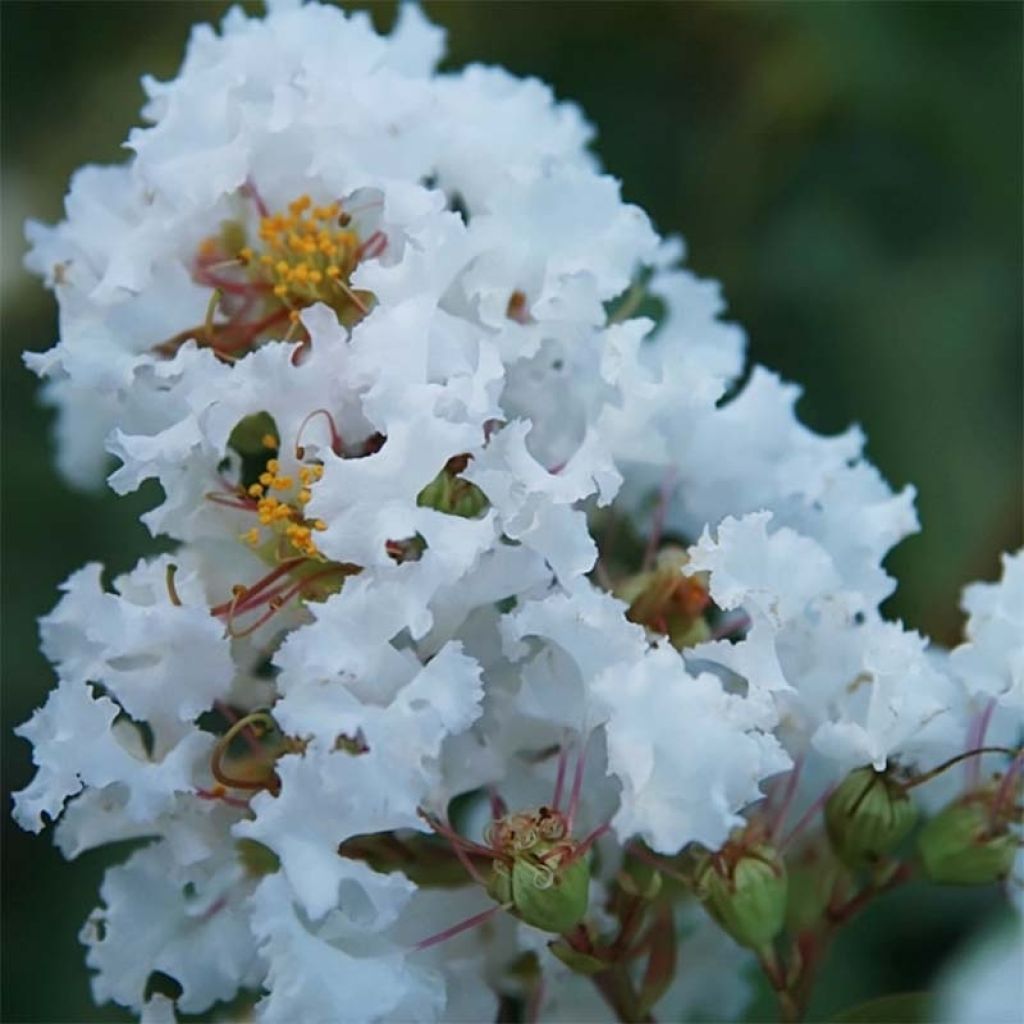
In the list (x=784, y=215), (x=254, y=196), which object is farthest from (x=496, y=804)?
(x=784, y=215)

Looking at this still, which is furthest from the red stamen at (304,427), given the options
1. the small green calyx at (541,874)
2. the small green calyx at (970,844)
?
the small green calyx at (970,844)

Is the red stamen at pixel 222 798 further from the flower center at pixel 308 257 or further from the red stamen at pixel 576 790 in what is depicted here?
the flower center at pixel 308 257

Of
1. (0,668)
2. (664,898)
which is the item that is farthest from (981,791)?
(0,668)

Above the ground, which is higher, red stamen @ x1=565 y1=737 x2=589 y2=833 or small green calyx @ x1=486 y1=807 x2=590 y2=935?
red stamen @ x1=565 y1=737 x2=589 y2=833

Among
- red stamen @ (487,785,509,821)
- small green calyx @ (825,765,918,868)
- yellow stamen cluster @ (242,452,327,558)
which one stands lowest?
small green calyx @ (825,765,918,868)

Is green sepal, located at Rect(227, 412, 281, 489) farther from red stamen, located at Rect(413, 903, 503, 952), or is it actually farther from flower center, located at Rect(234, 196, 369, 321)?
red stamen, located at Rect(413, 903, 503, 952)

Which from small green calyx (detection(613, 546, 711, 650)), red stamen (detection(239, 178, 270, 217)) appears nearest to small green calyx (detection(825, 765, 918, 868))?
small green calyx (detection(613, 546, 711, 650))

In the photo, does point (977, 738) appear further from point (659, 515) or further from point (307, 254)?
point (307, 254)

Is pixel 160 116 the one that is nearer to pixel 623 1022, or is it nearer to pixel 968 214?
pixel 623 1022
